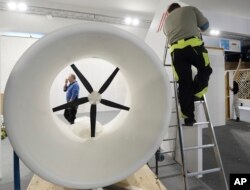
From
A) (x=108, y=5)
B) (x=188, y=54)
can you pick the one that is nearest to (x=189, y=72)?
(x=188, y=54)

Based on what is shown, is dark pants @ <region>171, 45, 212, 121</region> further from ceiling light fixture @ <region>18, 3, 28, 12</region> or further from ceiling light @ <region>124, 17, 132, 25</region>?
ceiling light fixture @ <region>18, 3, 28, 12</region>

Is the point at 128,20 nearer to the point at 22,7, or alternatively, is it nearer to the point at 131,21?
the point at 131,21

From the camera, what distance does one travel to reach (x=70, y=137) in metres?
1.17

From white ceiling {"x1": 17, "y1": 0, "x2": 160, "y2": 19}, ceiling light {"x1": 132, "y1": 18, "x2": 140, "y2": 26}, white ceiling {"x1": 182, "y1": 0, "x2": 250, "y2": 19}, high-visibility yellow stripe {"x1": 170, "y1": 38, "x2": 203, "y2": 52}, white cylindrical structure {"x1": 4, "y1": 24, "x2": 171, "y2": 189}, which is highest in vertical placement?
white ceiling {"x1": 17, "y1": 0, "x2": 160, "y2": 19}

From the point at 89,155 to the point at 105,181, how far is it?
0.77 feet

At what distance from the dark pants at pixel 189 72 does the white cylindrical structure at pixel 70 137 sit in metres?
1.08

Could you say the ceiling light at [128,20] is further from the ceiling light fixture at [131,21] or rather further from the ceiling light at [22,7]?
the ceiling light at [22,7]

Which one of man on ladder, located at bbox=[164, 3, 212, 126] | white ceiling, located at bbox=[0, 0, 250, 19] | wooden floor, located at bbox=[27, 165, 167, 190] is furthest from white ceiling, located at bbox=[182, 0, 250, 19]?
wooden floor, located at bbox=[27, 165, 167, 190]

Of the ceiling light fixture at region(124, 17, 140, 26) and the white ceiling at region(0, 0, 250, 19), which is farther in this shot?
the ceiling light fixture at region(124, 17, 140, 26)

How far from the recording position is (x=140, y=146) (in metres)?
0.94

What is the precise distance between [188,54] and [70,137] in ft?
4.65

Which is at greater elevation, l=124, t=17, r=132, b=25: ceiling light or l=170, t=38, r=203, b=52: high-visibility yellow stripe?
l=124, t=17, r=132, b=25: ceiling light

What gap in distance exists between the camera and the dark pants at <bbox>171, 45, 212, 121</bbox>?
2.06m

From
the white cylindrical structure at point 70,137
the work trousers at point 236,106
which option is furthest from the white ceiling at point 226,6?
the white cylindrical structure at point 70,137
